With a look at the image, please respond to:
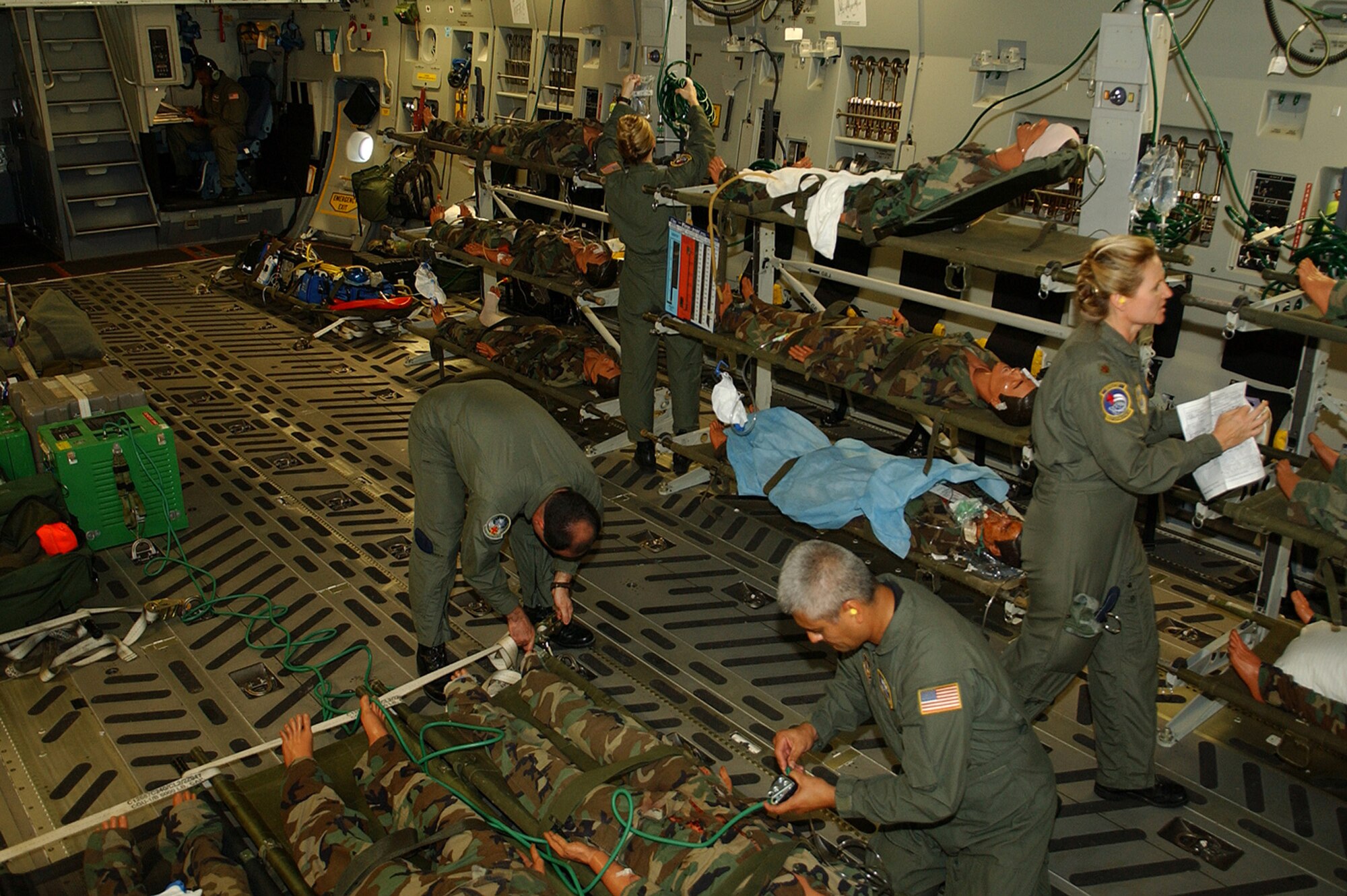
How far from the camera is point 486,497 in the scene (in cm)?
438

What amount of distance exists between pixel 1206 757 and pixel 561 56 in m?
8.00

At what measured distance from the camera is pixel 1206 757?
15.1 ft

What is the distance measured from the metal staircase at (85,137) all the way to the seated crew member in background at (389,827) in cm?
1031

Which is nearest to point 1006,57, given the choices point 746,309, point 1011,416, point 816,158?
point 816,158

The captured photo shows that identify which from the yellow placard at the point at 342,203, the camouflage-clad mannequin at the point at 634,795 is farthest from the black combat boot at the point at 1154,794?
the yellow placard at the point at 342,203

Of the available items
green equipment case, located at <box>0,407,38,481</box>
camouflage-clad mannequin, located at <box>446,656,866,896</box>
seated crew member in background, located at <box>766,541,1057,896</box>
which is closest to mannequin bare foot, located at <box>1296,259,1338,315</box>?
seated crew member in background, located at <box>766,541,1057,896</box>

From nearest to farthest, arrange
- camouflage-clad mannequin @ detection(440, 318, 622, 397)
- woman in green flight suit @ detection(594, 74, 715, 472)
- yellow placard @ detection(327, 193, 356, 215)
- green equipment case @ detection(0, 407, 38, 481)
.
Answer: green equipment case @ detection(0, 407, 38, 481), woman in green flight suit @ detection(594, 74, 715, 472), camouflage-clad mannequin @ detection(440, 318, 622, 397), yellow placard @ detection(327, 193, 356, 215)

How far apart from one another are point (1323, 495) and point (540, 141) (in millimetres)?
5500

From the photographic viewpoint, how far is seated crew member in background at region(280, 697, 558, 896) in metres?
3.18

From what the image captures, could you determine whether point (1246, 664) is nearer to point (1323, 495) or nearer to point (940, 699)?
point (1323, 495)

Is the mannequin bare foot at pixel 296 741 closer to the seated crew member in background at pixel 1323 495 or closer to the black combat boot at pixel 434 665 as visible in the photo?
the black combat boot at pixel 434 665

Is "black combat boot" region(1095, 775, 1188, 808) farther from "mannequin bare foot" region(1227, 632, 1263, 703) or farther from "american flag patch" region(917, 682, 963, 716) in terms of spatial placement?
"american flag patch" region(917, 682, 963, 716)

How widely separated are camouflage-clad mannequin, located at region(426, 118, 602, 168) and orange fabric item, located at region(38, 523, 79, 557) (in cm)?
386

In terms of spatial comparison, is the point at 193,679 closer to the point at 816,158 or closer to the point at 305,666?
the point at 305,666
